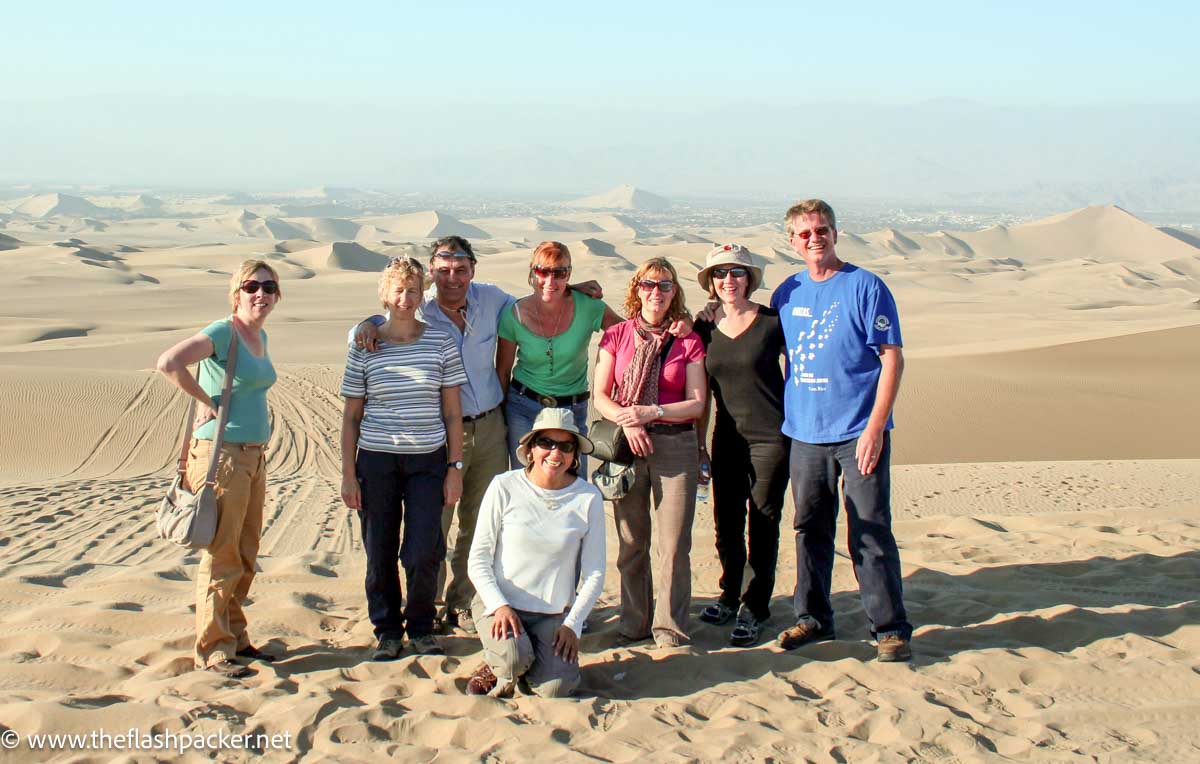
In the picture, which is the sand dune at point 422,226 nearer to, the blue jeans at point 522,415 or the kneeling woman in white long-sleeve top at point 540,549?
the blue jeans at point 522,415

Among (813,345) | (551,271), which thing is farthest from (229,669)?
(813,345)

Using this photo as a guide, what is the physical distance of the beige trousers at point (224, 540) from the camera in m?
4.52

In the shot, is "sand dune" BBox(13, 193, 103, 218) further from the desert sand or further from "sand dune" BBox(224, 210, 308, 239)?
the desert sand

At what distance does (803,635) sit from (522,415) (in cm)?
171

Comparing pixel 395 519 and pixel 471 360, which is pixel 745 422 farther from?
pixel 395 519

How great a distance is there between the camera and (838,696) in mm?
4258

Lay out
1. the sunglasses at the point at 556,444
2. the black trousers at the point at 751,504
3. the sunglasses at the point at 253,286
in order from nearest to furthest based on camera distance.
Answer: the sunglasses at the point at 556,444
the sunglasses at the point at 253,286
the black trousers at the point at 751,504

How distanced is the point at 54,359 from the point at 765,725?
55.1 ft

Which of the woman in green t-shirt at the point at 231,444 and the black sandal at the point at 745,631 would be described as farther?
the black sandal at the point at 745,631

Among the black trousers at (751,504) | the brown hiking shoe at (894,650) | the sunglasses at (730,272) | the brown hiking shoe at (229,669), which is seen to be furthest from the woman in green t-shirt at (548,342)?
the brown hiking shoe at (894,650)

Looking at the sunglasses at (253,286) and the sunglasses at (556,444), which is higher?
the sunglasses at (253,286)

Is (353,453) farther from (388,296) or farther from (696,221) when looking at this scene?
(696,221)

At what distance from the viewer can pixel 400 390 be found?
4688 millimetres
